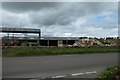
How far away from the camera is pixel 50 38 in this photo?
Answer: 102 m

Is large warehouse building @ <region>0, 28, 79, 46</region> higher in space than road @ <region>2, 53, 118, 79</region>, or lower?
higher

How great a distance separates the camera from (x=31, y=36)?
94.4 metres

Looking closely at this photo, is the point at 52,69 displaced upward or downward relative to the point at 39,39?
downward

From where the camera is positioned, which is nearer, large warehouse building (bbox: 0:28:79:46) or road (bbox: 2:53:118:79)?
road (bbox: 2:53:118:79)

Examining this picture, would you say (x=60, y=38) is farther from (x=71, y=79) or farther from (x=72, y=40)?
(x=71, y=79)

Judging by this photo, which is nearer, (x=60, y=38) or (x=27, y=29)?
(x=27, y=29)

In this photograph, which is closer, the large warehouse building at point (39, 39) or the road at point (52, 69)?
the road at point (52, 69)

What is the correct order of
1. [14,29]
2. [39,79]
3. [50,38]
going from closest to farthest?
[39,79] < [14,29] < [50,38]

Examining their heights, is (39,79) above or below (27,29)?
below

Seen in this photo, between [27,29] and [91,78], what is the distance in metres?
74.4

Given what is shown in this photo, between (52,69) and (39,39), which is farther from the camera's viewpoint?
(39,39)

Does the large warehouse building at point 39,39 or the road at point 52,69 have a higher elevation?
the large warehouse building at point 39,39

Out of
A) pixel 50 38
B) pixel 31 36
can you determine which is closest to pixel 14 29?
pixel 31 36

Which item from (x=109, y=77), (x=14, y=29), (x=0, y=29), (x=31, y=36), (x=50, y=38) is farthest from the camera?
(x=50, y=38)
